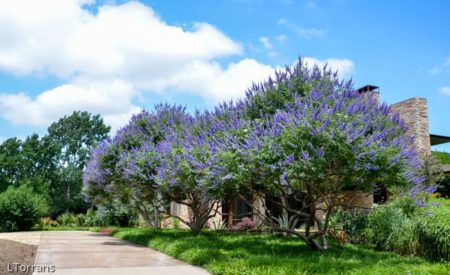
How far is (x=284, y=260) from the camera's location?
8172 mm

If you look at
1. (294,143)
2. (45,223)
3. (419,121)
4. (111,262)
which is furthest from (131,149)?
(45,223)

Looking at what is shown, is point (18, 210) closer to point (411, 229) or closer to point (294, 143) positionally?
point (294, 143)

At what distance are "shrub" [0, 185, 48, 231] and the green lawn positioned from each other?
14.3 m

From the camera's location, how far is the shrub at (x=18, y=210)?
2323 centimetres

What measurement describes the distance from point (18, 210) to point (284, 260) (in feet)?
63.1

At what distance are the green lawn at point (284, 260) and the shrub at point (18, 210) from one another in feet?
47.0

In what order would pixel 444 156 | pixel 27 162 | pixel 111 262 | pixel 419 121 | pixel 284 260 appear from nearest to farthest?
pixel 284 260
pixel 111 262
pixel 419 121
pixel 444 156
pixel 27 162

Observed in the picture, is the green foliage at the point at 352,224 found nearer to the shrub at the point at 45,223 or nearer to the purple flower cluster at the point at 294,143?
the purple flower cluster at the point at 294,143

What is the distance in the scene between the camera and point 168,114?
1627 centimetres

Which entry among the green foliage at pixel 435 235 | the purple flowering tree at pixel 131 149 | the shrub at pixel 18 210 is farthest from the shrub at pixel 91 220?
the green foliage at pixel 435 235

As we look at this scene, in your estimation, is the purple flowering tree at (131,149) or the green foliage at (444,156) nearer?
the purple flowering tree at (131,149)

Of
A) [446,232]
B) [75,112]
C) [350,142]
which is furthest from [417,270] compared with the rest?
[75,112]

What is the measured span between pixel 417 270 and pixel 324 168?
Answer: 2302 mm

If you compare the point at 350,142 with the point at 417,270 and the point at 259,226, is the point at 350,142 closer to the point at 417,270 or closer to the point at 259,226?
the point at 417,270
